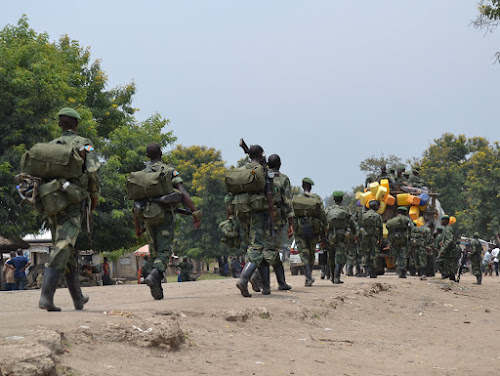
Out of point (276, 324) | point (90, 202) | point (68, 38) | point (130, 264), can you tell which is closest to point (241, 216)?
point (276, 324)

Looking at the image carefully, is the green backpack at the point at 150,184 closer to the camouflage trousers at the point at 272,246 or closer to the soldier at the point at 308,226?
the camouflage trousers at the point at 272,246

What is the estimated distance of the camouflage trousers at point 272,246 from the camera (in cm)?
1051

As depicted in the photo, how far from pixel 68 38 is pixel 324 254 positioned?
21.7 m

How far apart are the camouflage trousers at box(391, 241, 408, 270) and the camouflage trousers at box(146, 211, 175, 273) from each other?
1221 centimetres

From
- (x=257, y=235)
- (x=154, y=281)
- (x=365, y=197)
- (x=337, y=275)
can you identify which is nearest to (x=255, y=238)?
(x=257, y=235)

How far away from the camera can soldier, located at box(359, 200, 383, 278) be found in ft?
65.7

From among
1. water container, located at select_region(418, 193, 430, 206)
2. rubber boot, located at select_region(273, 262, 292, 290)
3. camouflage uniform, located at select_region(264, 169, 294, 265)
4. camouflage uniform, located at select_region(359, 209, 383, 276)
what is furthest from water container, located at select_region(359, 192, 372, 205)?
camouflage uniform, located at select_region(264, 169, 294, 265)

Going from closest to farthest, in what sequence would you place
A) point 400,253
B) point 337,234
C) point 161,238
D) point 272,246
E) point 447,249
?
point 161,238, point 272,246, point 337,234, point 447,249, point 400,253

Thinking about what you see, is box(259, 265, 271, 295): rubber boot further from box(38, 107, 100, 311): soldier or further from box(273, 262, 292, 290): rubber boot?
box(38, 107, 100, 311): soldier

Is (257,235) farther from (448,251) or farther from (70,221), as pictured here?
(448,251)

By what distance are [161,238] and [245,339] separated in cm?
250

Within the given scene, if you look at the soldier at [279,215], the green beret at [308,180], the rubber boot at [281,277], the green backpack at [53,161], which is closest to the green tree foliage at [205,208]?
the green beret at [308,180]

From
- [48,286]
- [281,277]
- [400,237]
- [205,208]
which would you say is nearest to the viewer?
[48,286]

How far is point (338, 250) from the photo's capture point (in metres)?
16.1
